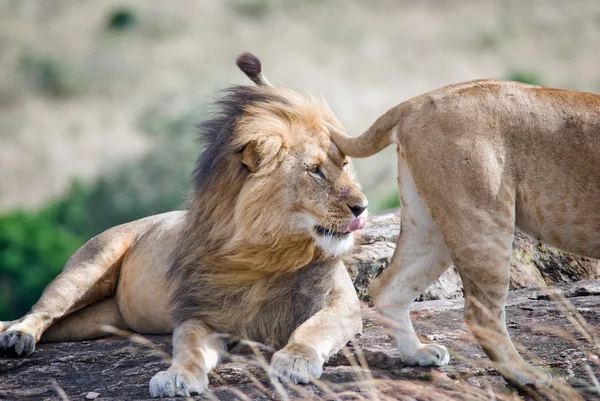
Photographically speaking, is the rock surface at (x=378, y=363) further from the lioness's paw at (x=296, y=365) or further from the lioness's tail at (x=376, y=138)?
the lioness's tail at (x=376, y=138)

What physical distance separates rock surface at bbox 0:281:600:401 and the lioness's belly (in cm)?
17

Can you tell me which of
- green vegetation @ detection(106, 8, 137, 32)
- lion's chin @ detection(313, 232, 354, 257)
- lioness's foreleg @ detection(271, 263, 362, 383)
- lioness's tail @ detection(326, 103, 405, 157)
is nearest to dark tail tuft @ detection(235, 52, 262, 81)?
lioness's tail @ detection(326, 103, 405, 157)

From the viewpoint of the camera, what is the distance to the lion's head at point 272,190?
4.83 meters

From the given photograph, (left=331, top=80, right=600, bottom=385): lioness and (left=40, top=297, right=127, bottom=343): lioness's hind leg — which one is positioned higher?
(left=331, top=80, right=600, bottom=385): lioness

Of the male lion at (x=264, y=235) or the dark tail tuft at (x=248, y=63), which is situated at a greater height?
the dark tail tuft at (x=248, y=63)

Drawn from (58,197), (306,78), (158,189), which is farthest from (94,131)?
(158,189)

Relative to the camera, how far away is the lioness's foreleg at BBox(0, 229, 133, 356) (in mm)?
5320

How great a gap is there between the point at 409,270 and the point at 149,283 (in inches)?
68.1

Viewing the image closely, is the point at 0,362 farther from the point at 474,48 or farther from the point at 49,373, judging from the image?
the point at 474,48

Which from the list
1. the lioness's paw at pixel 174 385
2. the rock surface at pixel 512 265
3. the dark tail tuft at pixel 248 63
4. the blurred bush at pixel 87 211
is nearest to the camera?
the lioness's paw at pixel 174 385

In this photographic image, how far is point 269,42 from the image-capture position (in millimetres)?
46969

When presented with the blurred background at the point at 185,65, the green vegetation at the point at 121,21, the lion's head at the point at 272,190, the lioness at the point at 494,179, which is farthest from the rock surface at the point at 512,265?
the green vegetation at the point at 121,21

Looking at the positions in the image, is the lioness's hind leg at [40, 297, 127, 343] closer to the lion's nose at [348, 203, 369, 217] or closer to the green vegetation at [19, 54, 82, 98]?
the lion's nose at [348, 203, 369, 217]

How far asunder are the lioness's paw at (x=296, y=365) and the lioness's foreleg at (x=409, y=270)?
14.7 inches
